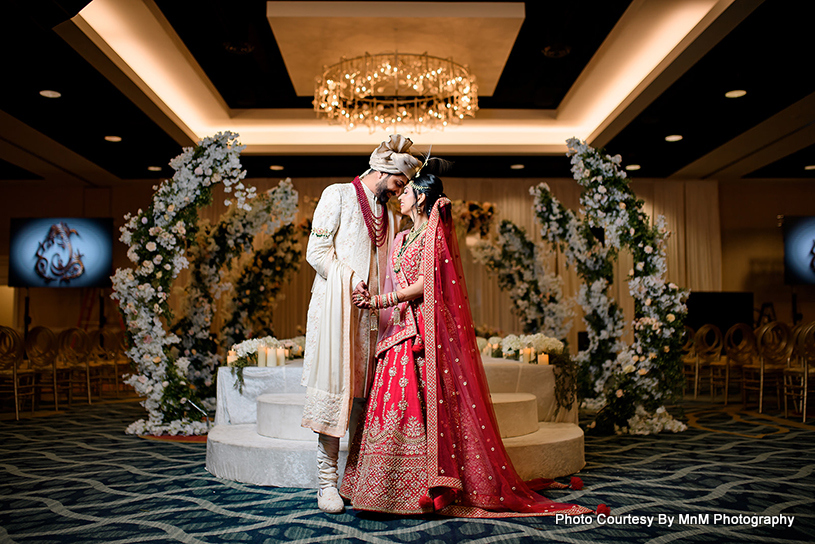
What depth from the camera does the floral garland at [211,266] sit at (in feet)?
20.6

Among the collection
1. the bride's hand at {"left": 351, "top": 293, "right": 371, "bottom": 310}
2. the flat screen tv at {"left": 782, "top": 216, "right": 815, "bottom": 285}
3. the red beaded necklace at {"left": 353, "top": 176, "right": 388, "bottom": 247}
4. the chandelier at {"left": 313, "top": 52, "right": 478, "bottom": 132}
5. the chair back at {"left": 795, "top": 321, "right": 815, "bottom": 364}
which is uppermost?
the chandelier at {"left": 313, "top": 52, "right": 478, "bottom": 132}

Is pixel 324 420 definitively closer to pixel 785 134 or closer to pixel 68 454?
pixel 68 454

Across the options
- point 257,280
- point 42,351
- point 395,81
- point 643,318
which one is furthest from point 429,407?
point 42,351

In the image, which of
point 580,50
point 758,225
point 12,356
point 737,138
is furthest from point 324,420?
point 758,225

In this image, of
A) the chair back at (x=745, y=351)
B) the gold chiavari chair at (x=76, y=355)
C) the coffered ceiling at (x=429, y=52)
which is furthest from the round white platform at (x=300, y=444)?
the gold chiavari chair at (x=76, y=355)

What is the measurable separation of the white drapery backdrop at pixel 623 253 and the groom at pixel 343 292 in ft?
26.0

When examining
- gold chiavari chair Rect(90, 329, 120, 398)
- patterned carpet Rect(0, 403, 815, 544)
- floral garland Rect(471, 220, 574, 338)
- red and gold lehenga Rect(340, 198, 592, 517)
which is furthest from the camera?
gold chiavari chair Rect(90, 329, 120, 398)

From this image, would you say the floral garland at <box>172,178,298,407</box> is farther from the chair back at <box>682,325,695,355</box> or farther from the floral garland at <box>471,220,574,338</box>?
the chair back at <box>682,325,695,355</box>

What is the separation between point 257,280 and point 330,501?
433 centimetres

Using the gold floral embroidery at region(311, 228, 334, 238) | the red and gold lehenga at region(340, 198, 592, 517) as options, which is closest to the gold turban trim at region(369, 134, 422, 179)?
the red and gold lehenga at region(340, 198, 592, 517)

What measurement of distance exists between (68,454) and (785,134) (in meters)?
9.32

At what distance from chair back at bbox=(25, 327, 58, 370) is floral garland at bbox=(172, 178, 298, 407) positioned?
4.94 ft

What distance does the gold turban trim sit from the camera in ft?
10.4

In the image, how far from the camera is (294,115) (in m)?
9.20
